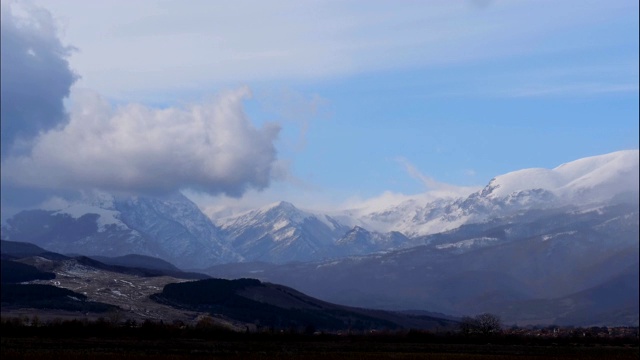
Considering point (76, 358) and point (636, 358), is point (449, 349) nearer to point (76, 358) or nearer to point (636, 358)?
point (636, 358)

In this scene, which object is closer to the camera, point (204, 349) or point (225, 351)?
point (225, 351)

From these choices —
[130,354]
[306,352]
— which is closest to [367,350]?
[306,352]

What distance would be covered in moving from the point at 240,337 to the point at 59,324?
38.0 metres

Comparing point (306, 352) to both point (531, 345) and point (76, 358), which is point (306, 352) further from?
point (531, 345)

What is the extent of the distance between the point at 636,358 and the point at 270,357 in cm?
5430

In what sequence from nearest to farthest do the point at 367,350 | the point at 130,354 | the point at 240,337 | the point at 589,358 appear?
the point at 130,354, the point at 589,358, the point at 367,350, the point at 240,337

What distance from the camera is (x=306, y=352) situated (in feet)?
467

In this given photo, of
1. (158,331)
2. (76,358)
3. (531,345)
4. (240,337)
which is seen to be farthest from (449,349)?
(76,358)

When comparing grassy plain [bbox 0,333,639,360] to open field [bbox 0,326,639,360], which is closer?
grassy plain [bbox 0,333,639,360]

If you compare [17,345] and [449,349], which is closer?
[17,345]

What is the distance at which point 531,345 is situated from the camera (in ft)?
631

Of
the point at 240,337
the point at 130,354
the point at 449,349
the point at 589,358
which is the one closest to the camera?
the point at 130,354

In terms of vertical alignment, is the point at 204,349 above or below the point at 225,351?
above

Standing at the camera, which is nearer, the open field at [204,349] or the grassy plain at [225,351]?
the grassy plain at [225,351]
